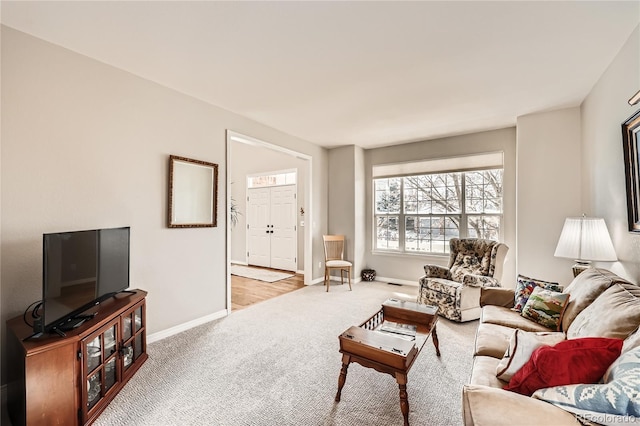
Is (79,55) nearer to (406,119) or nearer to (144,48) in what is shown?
(144,48)

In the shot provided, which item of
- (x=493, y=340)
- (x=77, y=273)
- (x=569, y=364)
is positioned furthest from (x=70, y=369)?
(x=493, y=340)

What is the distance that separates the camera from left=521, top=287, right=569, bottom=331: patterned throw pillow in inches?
82.7

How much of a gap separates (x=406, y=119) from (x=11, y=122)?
4015 millimetres

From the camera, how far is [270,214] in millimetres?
6594

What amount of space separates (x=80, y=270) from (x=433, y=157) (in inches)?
194

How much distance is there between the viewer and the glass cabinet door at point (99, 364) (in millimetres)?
1722

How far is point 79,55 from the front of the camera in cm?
235

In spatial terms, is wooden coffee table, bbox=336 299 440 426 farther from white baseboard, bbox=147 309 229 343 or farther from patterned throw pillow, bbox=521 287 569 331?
white baseboard, bbox=147 309 229 343

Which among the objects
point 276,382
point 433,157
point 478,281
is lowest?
point 276,382

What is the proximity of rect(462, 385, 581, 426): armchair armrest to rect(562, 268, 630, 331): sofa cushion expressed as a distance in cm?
133

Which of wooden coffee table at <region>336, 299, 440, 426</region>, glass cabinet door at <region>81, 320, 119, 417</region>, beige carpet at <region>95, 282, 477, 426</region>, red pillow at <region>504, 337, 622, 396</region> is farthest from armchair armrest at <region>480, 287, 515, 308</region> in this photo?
glass cabinet door at <region>81, 320, 119, 417</region>

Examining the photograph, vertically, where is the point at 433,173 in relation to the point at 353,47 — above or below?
below

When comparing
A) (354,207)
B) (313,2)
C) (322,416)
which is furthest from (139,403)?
(354,207)

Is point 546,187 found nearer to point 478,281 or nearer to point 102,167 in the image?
point 478,281
